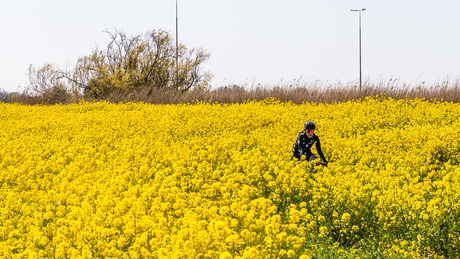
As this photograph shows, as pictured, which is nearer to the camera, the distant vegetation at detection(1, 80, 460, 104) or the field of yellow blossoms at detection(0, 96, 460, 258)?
the field of yellow blossoms at detection(0, 96, 460, 258)

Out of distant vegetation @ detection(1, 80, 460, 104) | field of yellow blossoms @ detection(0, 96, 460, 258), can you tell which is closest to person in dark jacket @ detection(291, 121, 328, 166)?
field of yellow blossoms @ detection(0, 96, 460, 258)

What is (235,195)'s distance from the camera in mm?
7578

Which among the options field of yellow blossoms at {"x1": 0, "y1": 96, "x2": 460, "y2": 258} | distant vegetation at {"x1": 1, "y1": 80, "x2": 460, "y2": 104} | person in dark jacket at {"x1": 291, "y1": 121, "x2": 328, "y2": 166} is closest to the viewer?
field of yellow blossoms at {"x1": 0, "y1": 96, "x2": 460, "y2": 258}

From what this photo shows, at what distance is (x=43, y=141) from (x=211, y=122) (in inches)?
192

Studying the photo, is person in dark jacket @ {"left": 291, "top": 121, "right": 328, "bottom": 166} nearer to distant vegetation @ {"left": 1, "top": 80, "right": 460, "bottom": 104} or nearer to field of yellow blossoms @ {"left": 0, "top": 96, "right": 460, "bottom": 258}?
field of yellow blossoms @ {"left": 0, "top": 96, "right": 460, "bottom": 258}

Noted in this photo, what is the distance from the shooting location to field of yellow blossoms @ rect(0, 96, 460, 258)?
18.2 ft

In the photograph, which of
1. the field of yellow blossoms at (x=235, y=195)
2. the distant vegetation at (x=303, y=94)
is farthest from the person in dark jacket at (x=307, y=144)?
the distant vegetation at (x=303, y=94)

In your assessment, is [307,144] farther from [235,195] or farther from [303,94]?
[303,94]

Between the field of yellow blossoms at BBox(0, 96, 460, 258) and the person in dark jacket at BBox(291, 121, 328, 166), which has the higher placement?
the person in dark jacket at BBox(291, 121, 328, 166)

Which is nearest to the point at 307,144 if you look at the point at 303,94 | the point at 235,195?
the point at 235,195

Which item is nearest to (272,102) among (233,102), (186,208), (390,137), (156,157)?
(233,102)

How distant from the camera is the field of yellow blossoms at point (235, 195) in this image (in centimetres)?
554

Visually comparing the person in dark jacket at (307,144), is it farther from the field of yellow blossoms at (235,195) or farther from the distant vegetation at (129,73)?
the distant vegetation at (129,73)

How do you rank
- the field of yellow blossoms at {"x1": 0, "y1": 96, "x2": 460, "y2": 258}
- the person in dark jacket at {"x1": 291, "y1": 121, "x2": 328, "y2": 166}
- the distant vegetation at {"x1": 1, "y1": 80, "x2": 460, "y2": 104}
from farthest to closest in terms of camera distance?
1. the distant vegetation at {"x1": 1, "y1": 80, "x2": 460, "y2": 104}
2. the person in dark jacket at {"x1": 291, "y1": 121, "x2": 328, "y2": 166}
3. the field of yellow blossoms at {"x1": 0, "y1": 96, "x2": 460, "y2": 258}
